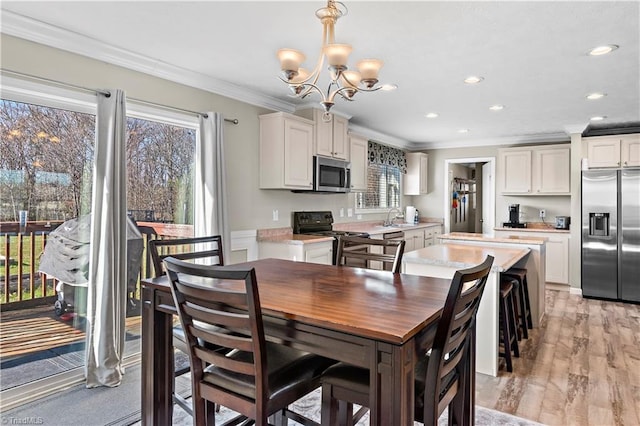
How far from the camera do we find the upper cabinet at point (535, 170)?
19.1 feet

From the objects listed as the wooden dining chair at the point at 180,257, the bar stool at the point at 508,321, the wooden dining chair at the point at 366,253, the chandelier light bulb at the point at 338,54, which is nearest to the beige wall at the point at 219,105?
the wooden dining chair at the point at 180,257

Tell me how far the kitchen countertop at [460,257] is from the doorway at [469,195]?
3.36m

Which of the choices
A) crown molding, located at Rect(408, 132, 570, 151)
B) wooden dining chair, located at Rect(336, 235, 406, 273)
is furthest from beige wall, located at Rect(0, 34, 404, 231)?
crown molding, located at Rect(408, 132, 570, 151)

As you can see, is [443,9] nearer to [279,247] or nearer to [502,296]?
[502,296]

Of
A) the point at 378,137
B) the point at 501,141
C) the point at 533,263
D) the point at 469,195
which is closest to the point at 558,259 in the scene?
the point at 501,141

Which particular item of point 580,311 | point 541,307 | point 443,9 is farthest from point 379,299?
point 580,311

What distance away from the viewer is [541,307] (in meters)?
4.15

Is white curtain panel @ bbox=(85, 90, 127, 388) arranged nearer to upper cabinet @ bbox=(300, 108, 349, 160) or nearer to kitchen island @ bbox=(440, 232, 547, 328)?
upper cabinet @ bbox=(300, 108, 349, 160)

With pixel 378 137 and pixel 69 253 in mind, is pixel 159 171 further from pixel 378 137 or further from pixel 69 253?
pixel 378 137

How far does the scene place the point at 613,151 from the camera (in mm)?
5215

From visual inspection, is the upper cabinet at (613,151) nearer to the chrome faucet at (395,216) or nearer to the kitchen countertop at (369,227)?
the kitchen countertop at (369,227)

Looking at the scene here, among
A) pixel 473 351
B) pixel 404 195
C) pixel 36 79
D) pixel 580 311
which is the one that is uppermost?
pixel 36 79

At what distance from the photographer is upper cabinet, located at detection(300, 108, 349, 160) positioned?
431 cm

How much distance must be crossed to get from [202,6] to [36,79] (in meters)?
1.19
